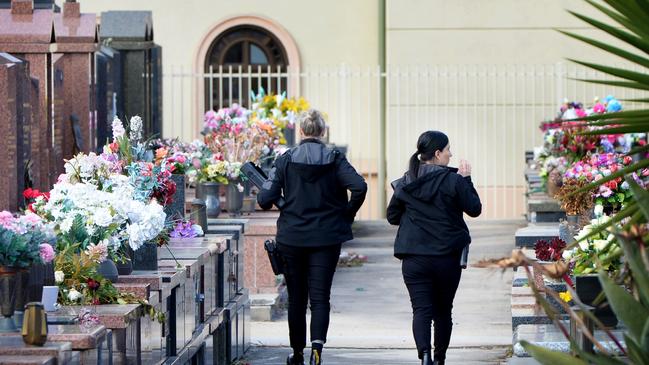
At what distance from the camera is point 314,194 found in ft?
29.1

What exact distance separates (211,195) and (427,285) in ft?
12.2

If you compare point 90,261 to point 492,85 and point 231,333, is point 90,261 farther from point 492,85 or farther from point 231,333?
point 492,85

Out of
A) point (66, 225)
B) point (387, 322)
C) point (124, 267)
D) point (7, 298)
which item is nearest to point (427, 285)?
point (124, 267)

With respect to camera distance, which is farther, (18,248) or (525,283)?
(525,283)

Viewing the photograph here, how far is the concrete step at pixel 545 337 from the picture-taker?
6.37 meters

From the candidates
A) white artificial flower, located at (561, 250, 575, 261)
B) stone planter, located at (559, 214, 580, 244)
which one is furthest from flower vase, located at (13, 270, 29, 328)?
stone planter, located at (559, 214, 580, 244)

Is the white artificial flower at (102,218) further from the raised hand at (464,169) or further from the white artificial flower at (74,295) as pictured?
the raised hand at (464,169)

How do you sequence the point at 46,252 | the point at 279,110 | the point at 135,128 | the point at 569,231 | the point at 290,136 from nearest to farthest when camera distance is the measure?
the point at 46,252, the point at 569,231, the point at 135,128, the point at 279,110, the point at 290,136

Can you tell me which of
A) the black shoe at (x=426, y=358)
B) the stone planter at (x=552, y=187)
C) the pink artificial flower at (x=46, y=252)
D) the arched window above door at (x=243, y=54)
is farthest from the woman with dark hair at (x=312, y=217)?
the arched window above door at (x=243, y=54)

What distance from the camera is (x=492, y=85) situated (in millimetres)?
22234

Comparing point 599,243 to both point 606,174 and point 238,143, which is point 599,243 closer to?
point 606,174

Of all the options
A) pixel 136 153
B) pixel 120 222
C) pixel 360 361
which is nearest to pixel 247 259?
pixel 360 361

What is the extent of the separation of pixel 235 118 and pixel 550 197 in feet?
10.5

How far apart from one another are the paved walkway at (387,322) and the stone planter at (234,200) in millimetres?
1006
